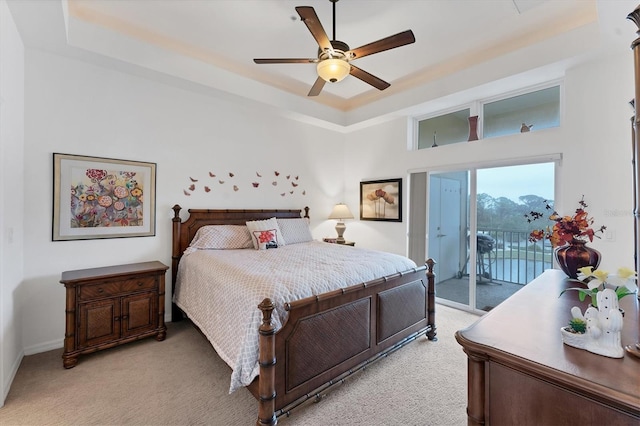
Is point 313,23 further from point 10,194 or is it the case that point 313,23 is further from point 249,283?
point 10,194

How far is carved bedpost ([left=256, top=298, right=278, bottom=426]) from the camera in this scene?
1692 millimetres

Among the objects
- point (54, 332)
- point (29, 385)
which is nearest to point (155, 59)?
point (54, 332)

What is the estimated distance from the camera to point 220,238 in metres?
3.53

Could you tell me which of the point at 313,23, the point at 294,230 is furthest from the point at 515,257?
the point at 313,23

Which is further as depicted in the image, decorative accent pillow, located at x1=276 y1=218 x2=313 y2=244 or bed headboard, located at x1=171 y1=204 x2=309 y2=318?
decorative accent pillow, located at x1=276 y1=218 x2=313 y2=244

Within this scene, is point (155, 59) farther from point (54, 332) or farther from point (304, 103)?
point (54, 332)

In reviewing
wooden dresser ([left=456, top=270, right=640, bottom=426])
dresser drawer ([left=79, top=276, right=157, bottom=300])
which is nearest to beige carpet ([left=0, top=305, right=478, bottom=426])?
dresser drawer ([left=79, top=276, right=157, bottom=300])

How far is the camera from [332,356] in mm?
2104

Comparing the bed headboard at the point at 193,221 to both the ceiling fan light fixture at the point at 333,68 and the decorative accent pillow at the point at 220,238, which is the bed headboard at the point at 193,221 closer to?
the decorative accent pillow at the point at 220,238

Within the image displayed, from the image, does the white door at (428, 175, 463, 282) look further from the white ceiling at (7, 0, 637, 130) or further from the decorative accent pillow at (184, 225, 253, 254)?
the decorative accent pillow at (184, 225, 253, 254)

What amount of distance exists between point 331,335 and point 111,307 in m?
2.10

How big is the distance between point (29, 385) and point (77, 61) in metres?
2.97

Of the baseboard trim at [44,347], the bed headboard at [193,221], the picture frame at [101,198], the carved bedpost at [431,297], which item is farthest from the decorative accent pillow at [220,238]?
the carved bedpost at [431,297]

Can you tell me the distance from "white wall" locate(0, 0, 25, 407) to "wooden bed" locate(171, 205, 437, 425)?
6.45 ft
